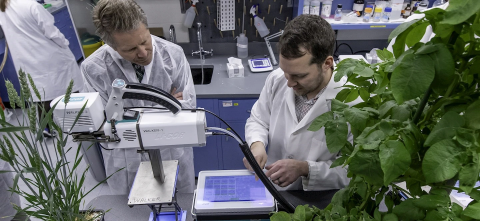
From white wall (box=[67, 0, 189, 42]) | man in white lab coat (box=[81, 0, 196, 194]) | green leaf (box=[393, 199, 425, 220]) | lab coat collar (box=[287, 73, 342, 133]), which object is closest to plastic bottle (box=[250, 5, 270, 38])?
white wall (box=[67, 0, 189, 42])

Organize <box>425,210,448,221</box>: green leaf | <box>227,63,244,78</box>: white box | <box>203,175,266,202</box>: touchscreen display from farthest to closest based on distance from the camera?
1. <box>227,63,244,78</box>: white box
2. <box>203,175,266,202</box>: touchscreen display
3. <box>425,210,448,221</box>: green leaf

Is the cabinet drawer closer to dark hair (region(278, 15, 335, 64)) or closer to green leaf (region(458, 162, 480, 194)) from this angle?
dark hair (region(278, 15, 335, 64))

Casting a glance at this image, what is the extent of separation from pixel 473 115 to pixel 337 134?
8.5 inches

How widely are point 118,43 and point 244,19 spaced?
5.12 ft

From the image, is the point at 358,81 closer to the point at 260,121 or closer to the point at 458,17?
the point at 458,17

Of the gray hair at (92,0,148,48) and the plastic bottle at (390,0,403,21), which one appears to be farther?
the plastic bottle at (390,0,403,21)

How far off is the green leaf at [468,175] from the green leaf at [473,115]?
5 cm

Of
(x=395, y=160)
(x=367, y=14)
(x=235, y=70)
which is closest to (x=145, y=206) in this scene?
(x=395, y=160)

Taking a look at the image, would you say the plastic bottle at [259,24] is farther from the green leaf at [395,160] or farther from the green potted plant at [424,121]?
the green leaf at [395,160]

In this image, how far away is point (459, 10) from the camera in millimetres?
375

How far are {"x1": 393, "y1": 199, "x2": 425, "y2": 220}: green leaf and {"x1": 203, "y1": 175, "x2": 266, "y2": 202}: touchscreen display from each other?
0.49 m

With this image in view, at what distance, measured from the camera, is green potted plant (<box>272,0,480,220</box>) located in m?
0.41

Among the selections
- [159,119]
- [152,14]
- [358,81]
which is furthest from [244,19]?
[358,81]

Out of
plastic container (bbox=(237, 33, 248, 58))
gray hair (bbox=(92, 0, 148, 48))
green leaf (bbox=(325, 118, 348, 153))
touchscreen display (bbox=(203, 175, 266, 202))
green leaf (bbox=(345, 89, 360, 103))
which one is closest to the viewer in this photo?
green leaf (bbox=(325, 118, 348, 153))
